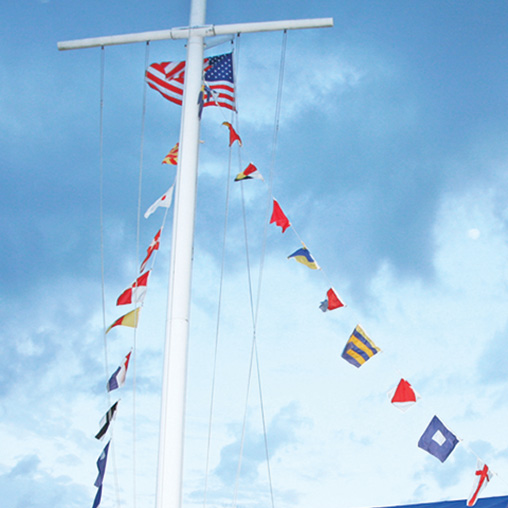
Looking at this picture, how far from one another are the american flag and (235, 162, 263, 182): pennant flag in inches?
38.8

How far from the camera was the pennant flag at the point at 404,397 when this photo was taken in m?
8.10

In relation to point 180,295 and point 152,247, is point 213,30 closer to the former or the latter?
point 152,247

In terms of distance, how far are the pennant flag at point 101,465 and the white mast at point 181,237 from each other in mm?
1770

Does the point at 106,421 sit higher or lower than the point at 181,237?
lower

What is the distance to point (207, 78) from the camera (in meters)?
9.18

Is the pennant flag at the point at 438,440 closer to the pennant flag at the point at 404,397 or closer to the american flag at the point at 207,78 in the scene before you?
→ the pennant flag at the point at 404,397

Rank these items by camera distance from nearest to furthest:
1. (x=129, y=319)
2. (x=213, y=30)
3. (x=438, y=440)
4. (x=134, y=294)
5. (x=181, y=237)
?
(x=181, y=237), (x=438, y=440), (x=129, y=319), (x=213, y=30), (x=134, y=294)

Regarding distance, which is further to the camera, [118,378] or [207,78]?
[207,78]

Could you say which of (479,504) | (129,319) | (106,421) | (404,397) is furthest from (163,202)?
(479,504)

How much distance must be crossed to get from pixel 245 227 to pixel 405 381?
11.2 ft

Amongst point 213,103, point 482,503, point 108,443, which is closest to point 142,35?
point 213,103

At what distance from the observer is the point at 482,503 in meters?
8.53

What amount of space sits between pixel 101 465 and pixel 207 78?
6.00m

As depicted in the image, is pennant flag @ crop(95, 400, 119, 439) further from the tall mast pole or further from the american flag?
the american flag
